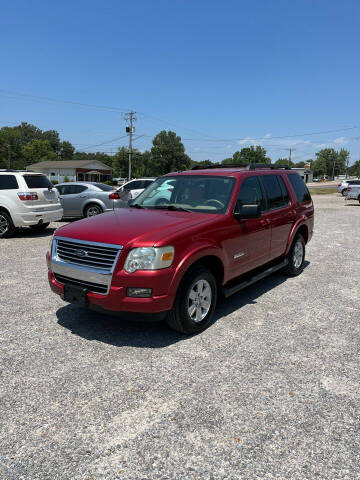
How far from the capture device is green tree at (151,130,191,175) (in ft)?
351

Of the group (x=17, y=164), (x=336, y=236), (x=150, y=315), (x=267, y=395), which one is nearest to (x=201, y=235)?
(x=150, y=315)

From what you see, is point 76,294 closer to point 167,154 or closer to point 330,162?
point 167,154

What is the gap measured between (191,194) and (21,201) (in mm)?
6589

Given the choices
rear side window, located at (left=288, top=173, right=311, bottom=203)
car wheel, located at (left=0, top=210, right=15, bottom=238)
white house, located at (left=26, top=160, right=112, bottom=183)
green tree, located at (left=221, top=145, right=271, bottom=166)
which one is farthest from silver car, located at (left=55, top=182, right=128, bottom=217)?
green tree, located at (left=221, top=145, right=271, bottom=166)

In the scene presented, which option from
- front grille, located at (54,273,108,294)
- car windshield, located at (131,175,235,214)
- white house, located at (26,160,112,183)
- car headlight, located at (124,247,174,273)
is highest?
white house, located at (26,160,112,183)

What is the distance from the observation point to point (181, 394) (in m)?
2.95

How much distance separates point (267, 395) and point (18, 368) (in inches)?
89.0

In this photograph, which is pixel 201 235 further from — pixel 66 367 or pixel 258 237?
pixel 66 367

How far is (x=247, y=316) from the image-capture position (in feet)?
15.2

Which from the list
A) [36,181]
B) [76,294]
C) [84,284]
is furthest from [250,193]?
[36,181]

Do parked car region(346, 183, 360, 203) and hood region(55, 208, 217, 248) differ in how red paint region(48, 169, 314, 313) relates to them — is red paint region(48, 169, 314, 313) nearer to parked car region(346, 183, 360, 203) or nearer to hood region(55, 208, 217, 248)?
hood region(55, 208, 217, 248)

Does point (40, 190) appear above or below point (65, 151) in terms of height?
below

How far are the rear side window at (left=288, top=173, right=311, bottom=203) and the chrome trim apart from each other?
13.4 ft

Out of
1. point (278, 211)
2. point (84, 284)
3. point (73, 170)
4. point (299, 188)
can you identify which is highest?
point (73, 170)
